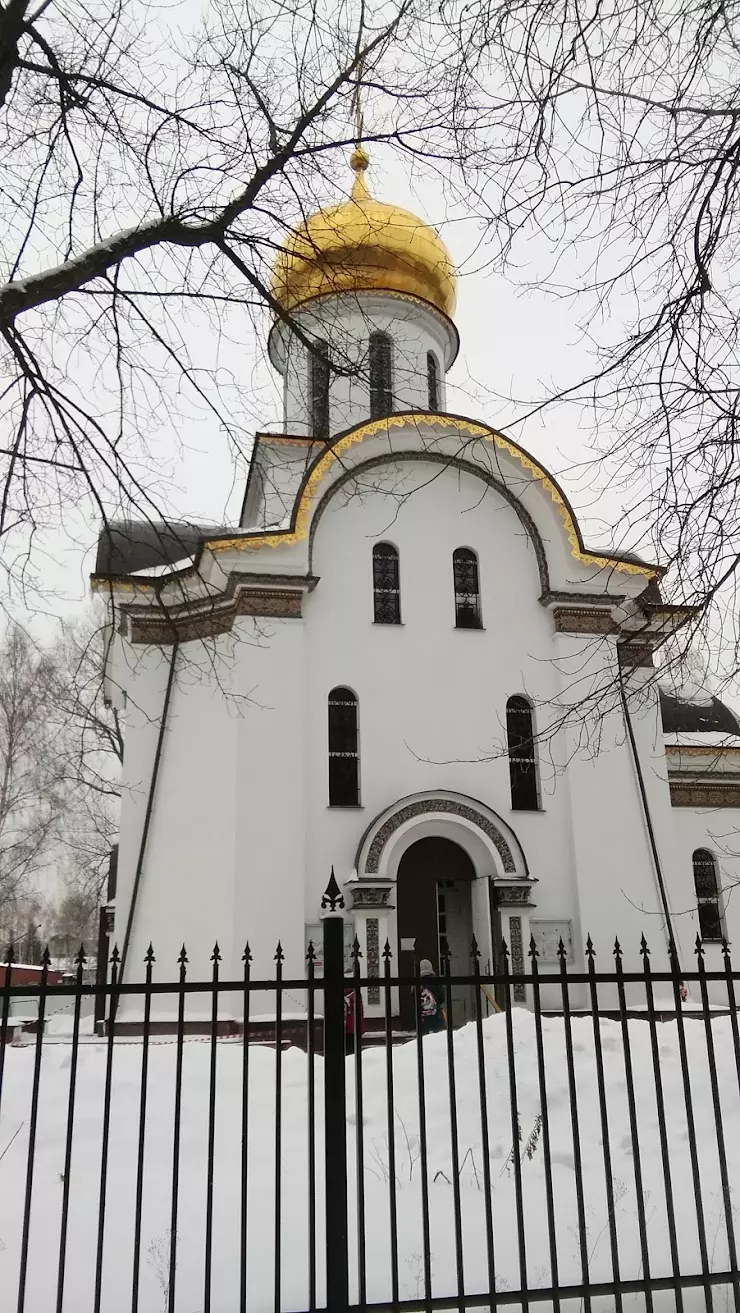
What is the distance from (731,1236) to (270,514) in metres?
12.2

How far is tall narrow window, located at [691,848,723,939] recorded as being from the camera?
15.0 meters

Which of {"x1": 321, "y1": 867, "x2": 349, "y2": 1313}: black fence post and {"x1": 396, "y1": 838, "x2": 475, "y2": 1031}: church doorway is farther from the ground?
{"x1": 396, "y1": 838, "x2": 475, "y2": 1031}: church doorway

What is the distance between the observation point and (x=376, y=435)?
43.1ft

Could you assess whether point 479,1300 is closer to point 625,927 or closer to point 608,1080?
point 608,1080

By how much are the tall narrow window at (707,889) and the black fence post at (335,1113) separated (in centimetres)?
1207

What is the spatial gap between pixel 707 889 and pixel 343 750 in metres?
6.44

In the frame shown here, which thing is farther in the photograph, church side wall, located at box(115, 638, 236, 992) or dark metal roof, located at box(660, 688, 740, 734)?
dark metal roof, located at box(660, 688, 740, 734)

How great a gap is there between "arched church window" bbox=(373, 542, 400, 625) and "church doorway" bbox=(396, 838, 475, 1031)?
9.31 ft

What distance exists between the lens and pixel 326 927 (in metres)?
3.99

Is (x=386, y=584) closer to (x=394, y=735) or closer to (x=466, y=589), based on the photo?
(x=466, y=589)

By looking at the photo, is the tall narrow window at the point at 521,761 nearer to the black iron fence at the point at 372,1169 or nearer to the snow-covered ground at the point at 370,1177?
the black iron fence at the point at 372,1169

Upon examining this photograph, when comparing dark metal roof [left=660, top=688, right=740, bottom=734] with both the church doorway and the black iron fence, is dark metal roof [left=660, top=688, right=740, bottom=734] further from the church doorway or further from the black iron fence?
the black iron fence

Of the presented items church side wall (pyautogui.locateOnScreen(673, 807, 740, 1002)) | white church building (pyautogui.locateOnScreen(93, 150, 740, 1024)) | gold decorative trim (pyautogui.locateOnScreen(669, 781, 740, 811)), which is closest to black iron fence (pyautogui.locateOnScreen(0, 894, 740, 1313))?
white church building (pyautogui.locateOnScreen(93, 150, 740, 1024))

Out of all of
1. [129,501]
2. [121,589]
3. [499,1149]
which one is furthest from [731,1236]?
[121,589]
